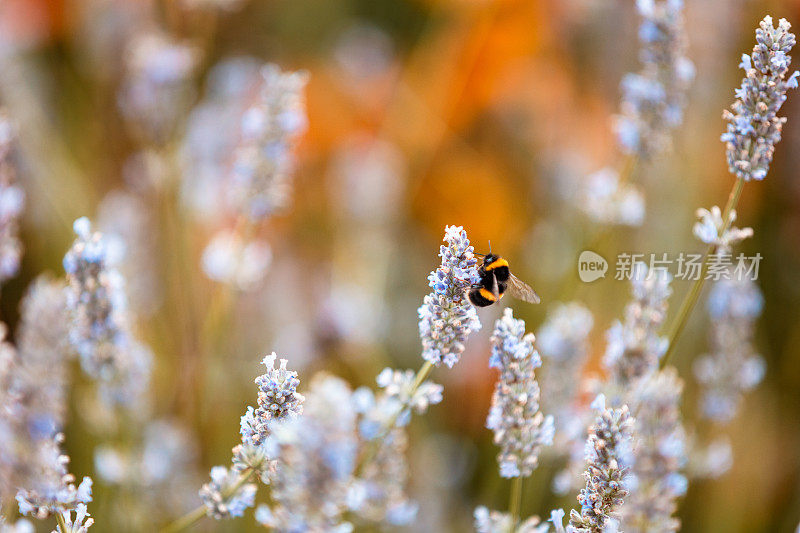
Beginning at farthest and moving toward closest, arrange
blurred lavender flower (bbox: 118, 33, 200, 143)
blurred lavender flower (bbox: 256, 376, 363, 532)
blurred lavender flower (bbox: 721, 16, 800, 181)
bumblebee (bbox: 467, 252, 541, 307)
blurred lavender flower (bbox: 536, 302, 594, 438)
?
blurred lavender flower (bbox: 118, 33, 200, 143) → blurred lavender flower (bbox: 536, 302, 594, 438) → bumblebee (bbox: 467, 252, 541, 307) → blurred lavender flower (bbox: 721, 16, 800, 181) → blurred lavender flower (bbox: 256, 376, 363, 532)

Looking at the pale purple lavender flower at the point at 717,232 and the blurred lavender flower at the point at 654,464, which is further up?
the pale purple lavender flower at the point at 717,232

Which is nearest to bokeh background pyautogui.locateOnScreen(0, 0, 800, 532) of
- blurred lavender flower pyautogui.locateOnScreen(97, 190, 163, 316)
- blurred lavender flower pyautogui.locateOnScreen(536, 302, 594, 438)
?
blurred lavender flower pyautogui.locateOnScreen(97, 190, 163, 316)

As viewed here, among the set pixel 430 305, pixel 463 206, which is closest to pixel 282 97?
pixel 430 305

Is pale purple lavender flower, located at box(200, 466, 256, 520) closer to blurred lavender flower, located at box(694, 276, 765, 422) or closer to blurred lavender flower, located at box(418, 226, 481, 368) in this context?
blurred lavender flower, located at box(418, 226, 481, 368)

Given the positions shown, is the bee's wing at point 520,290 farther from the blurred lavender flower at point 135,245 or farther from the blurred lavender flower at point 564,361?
the blurred lavender flower at point 135,245

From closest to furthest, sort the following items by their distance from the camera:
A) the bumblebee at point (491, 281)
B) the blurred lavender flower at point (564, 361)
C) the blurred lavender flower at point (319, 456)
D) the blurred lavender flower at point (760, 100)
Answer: the blurred lavender flower at point (319, 456)
the blurred lavender flower at point (760, 100)
the bumblebee at point (491, 281)
the blurred lavender flower at point (564, 361)

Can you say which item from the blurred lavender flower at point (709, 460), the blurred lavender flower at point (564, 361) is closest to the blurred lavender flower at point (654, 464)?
the blurred lavender flower at point (564, 361)
